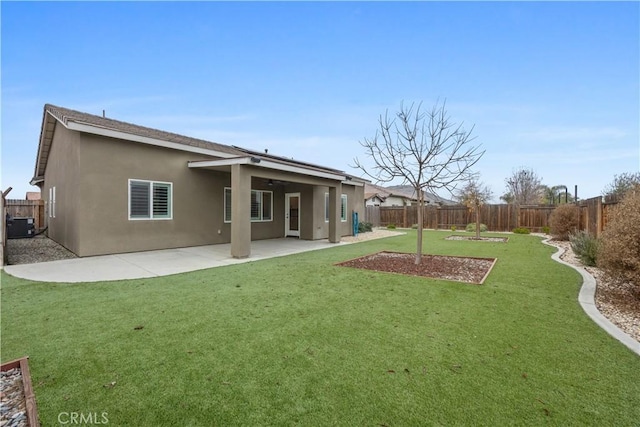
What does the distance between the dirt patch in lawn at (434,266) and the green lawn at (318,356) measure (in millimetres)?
1305

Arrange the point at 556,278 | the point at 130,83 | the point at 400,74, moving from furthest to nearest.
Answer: the point at 130,83
the point at 400,74
the point at 556,278

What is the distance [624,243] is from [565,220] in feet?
40.6

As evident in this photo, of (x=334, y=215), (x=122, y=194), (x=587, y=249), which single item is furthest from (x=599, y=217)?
(x=122, y=194)

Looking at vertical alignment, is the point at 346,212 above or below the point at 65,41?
below

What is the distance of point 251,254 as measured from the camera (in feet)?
34.0

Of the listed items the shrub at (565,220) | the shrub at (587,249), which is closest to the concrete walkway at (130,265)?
the shrub at (587,249)

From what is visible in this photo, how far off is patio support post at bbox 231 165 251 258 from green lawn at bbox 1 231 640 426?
147 inches

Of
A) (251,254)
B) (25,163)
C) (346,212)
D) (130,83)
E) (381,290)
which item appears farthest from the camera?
(346,212)

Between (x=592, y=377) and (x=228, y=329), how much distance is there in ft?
12.7

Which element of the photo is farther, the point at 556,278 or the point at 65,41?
the point at 65,41

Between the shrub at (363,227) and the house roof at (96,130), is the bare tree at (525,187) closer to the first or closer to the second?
the shrub at (363,227)

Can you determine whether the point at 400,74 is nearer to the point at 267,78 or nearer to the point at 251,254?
the point at 267,78

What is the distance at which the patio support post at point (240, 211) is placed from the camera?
9.58 meters

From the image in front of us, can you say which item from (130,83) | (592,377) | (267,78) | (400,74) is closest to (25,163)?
(130,83)
